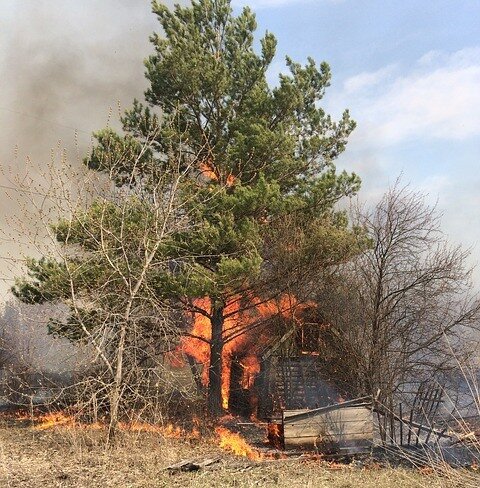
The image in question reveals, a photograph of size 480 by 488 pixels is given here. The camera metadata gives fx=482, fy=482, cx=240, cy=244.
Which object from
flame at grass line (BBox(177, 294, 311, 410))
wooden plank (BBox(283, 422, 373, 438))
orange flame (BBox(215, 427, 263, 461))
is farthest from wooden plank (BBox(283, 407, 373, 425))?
flame at grass line (BBox(177, 294, 311, 410))

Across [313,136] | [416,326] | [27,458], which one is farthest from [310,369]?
[27,458]

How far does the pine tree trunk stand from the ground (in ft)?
11.1

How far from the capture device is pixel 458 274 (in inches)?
713

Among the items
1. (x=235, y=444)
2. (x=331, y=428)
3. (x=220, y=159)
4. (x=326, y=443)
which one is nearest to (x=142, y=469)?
(x=235, y=444)

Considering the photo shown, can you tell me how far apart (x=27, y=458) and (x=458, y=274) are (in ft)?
50.3

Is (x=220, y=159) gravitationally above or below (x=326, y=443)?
above

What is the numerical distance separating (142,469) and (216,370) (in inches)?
307

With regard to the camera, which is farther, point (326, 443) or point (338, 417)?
point (338, 417)

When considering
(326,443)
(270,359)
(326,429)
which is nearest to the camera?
(326,443)

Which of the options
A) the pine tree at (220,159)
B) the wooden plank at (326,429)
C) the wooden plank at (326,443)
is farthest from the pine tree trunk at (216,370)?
the wooden plank at (326,443)

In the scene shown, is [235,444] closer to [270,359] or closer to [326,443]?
[326,443]

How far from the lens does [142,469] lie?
369 inches

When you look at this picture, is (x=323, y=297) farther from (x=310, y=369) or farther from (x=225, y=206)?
(x=225, y=206)

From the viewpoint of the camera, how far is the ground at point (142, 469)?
8523 millimetres
